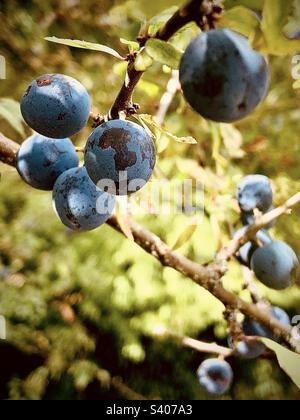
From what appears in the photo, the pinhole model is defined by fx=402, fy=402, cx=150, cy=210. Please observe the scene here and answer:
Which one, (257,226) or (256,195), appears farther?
(256,195)

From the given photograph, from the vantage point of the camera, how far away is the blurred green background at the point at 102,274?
6.63 ft

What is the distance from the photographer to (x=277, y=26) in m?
0.44

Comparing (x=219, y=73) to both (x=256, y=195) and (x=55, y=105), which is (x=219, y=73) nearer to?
(x=55, y=105)

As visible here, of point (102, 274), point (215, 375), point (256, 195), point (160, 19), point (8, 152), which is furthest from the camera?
point (102, 274)

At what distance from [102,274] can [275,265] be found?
1.28m

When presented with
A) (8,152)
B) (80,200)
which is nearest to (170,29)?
(80,200)

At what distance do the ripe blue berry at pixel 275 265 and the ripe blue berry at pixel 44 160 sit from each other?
53cm

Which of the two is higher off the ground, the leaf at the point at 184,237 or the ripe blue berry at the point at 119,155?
the leaf at the point at 184,237

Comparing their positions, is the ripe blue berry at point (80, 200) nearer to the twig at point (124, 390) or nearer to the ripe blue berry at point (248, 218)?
the ripe blue berry at point (248, 218)

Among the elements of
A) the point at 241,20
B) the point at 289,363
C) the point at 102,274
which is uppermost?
the point at 102,274

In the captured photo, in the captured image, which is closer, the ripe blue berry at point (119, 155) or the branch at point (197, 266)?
the ripe blue berry at point (119, 155)

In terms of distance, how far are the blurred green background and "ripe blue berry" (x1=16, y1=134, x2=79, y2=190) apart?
1.08 metres

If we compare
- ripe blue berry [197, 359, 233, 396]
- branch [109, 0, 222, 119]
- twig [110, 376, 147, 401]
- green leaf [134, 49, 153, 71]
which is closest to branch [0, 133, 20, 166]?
branch [109, 0, 222, 119]

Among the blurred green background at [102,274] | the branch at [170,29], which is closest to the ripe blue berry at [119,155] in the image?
the branch at [170,29]
